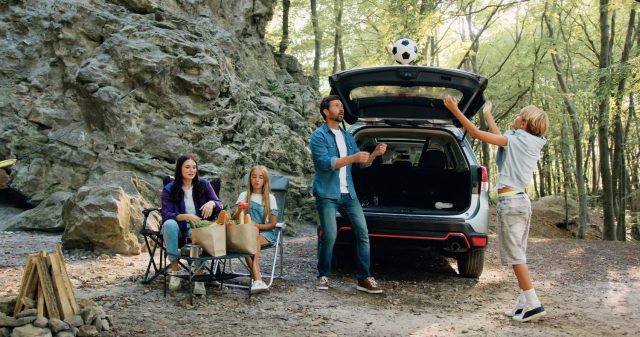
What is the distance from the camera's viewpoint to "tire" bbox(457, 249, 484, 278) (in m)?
5.11

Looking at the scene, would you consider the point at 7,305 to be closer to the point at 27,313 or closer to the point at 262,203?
the point at 27,313

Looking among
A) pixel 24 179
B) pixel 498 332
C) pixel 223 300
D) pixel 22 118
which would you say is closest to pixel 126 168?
pixel 24 179

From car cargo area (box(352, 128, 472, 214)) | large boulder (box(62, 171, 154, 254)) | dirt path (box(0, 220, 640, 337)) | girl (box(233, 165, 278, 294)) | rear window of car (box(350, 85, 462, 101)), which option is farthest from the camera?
car cargo area (box(352, 128, 472, 214))

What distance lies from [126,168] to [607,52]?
9.93 metres

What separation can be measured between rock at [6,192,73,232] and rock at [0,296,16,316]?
14.0ft

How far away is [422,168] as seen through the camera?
19.2ft

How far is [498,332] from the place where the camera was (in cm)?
343

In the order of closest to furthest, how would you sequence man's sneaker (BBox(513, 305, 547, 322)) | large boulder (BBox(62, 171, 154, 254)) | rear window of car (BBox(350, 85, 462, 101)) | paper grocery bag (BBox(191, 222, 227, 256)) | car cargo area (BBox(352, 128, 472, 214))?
man's sneaker (BBox(513, 305, 547, 322)) < paper grocery bag (BBox(191, 222, 227, 256)) < rear window of car (BBox(350, 85, 462, 101)) < large boulder (BBox(62, 171, 154, 254)) < car cargo area (BBox(352, 128, 472, 214))

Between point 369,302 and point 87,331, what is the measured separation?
2.15m

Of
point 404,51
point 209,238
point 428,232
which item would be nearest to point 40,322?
point 209,238

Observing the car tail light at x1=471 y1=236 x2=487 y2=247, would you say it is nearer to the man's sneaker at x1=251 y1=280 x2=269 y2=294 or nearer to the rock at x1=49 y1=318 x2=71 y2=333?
the man's sneaker at x1=251 y1=280 x2=269 y2=294

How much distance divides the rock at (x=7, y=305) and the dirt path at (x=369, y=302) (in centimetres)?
58

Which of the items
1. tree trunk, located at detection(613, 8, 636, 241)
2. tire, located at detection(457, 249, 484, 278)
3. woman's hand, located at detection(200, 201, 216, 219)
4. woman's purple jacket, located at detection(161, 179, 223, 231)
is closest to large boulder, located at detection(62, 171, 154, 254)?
woman's purple jacket, located at detection(161, 179, 223, 231)

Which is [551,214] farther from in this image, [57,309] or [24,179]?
[57,309]
